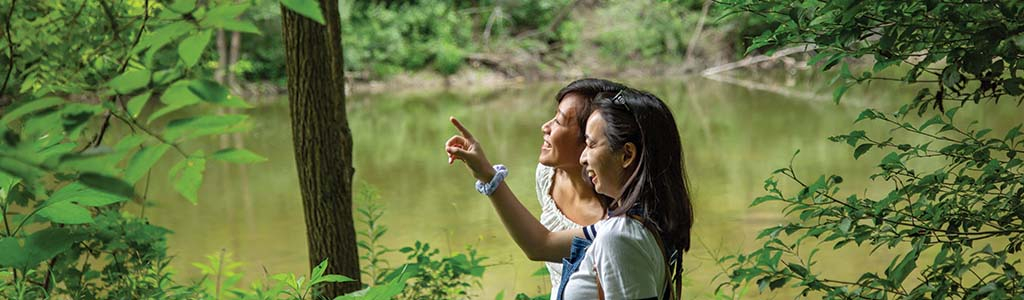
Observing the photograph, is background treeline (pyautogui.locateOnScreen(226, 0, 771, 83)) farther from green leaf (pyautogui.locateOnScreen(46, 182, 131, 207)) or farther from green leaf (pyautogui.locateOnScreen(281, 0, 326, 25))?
green leaf (pyautogui.locateOnScreen(281, 0, 326, 25))

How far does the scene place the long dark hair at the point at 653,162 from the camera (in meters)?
1.65

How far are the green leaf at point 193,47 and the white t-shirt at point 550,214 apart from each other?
107 cm

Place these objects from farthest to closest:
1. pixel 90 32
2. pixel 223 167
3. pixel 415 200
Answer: pixel 223 167, pixel 415 200, pixel 90 32

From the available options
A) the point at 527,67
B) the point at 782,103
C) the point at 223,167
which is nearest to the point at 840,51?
the point at 223,167

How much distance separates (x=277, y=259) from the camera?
17.9 ft

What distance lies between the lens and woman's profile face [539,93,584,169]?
1.95 metres

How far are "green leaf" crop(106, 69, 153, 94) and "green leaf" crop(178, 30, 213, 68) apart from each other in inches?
1.8

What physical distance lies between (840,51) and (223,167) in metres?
7.58

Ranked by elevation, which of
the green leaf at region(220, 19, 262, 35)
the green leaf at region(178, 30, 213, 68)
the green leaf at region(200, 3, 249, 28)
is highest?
the green leaf at region(200, 3, 249, 28)

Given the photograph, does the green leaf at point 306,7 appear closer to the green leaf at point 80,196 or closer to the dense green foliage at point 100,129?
the dense green foliage at point 100,129

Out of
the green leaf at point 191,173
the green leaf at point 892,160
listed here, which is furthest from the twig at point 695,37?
the green leaf at point 191,173

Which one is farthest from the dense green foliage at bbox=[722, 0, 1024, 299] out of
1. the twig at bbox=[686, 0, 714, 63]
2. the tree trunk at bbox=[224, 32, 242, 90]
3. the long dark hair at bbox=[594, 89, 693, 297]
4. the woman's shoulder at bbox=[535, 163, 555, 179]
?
the twig at bbox=[686, 0, 714, 63]

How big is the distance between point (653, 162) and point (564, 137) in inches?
12.7

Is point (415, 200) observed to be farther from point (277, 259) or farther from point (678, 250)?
point (678, 250)
